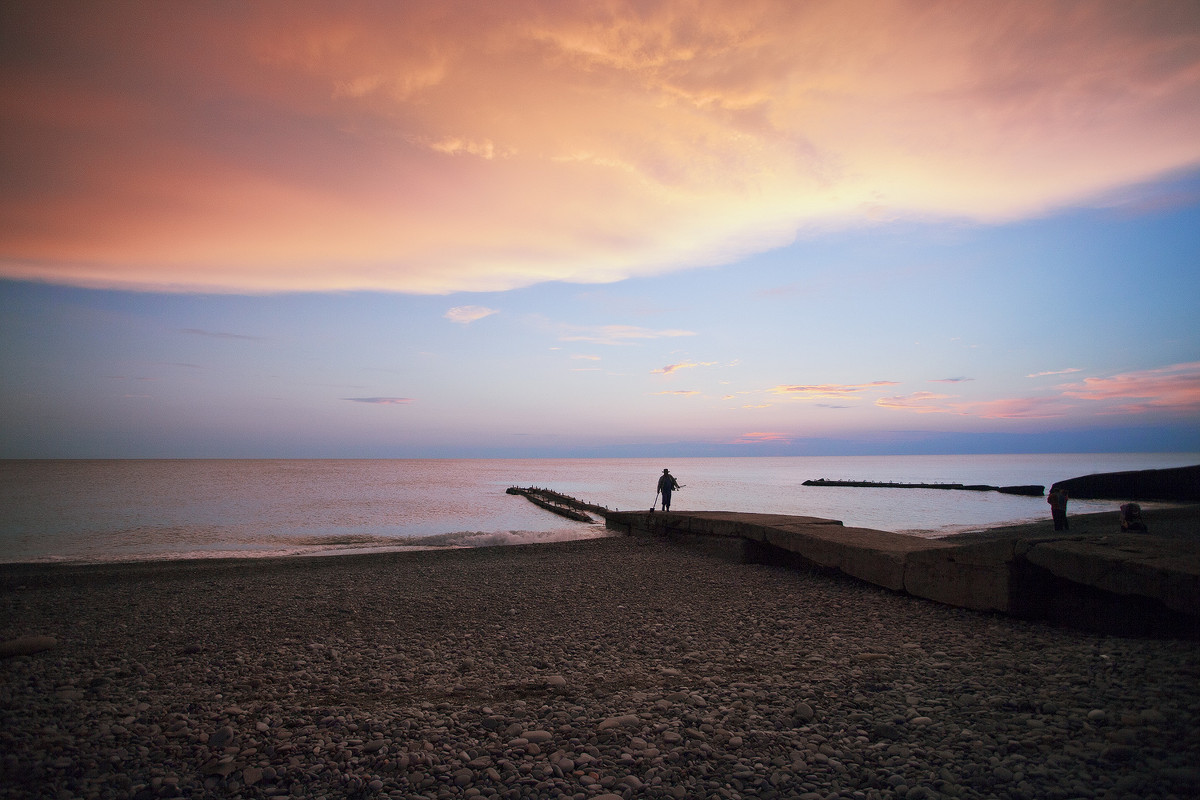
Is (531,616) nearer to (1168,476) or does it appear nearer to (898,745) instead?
(898,745)

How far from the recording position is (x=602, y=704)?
16.5ft

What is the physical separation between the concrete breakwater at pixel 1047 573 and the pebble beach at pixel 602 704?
0.32 m

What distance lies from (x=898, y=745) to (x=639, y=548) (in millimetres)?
12035

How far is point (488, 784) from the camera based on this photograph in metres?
3.82

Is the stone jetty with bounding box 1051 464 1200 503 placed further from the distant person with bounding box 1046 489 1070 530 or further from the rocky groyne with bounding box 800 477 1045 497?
the distant person with bounding box 1046 489 1070 530

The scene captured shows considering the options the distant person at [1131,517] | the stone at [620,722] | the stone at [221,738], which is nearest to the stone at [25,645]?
the stone at [221,738]

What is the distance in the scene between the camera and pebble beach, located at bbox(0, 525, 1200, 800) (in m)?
3.72

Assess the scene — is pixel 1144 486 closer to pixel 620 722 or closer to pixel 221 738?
pixel 620 722

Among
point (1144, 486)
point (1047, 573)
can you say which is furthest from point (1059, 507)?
point (1144, 486)

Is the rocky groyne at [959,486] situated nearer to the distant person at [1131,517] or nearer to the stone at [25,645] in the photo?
the distant person at [1131,517]

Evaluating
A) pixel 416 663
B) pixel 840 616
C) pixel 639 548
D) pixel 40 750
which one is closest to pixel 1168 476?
pixel 639 548

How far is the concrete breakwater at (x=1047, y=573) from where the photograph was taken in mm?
5328

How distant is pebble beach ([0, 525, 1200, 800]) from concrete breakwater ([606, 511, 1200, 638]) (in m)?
0.32

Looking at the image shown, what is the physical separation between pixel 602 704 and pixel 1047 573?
17.7ft
